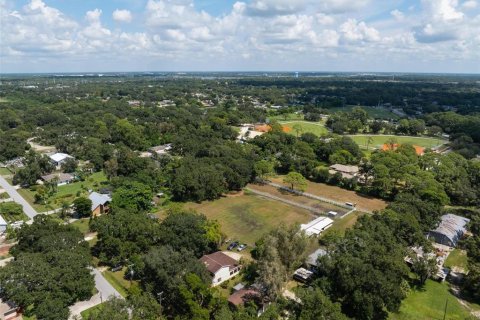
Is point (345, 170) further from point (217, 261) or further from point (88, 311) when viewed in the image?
point (88, 311)

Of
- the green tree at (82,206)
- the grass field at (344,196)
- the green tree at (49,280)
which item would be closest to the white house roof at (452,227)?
the grass field at (344,196)

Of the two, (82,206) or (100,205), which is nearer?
(82,206)

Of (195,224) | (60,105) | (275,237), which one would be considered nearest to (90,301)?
(195,224)

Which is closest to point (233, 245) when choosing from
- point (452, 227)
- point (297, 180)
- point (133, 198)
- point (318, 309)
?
point (133, 198)

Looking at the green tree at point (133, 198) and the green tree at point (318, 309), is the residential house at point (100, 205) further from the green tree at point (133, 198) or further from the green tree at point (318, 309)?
the green tree at point (318, 309)

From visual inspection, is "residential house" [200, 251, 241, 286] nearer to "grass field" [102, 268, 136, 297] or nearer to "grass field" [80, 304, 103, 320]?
"grass field" [102, 268, 136, 297]

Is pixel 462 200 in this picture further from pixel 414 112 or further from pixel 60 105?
pixel 60 105

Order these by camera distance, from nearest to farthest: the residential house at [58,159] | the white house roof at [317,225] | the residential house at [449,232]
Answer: the residential house at [449,232]
the white house roof at [317,225]
the residential house at [58,159]
